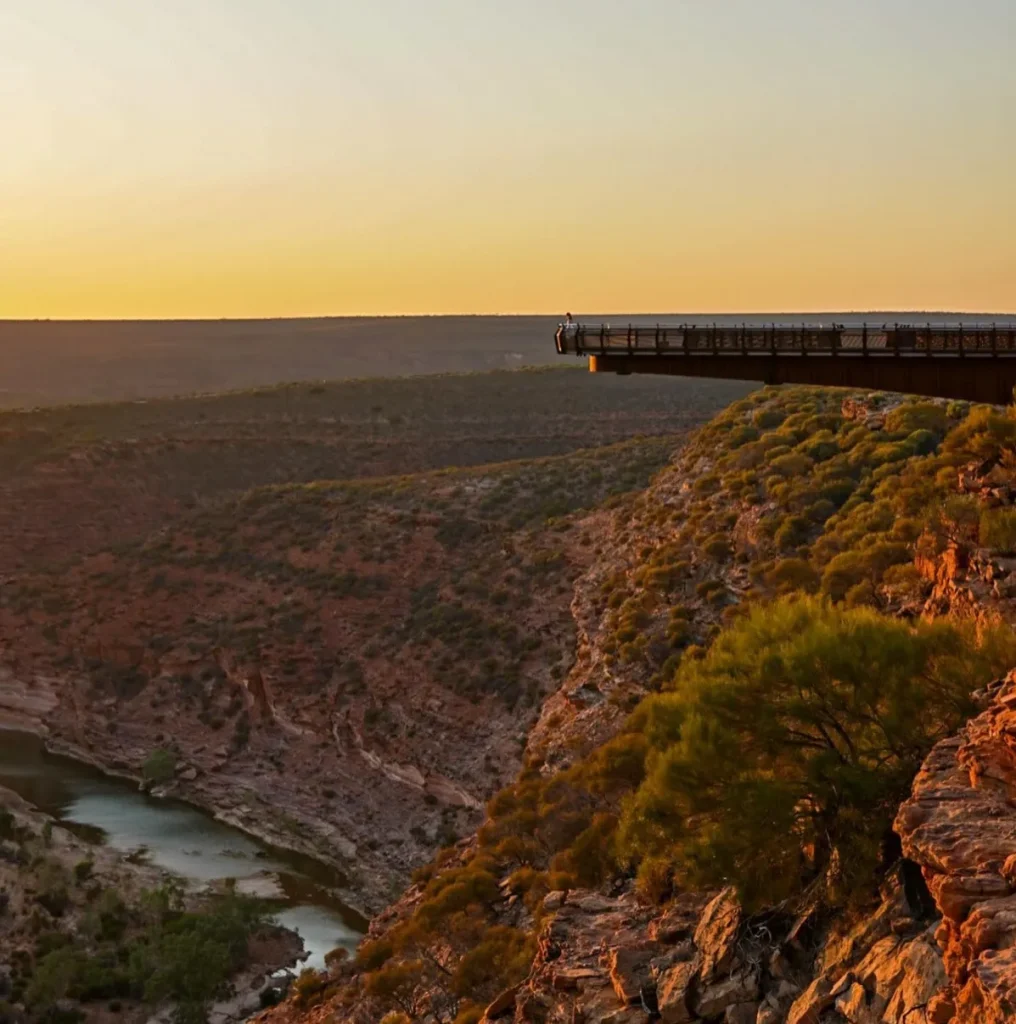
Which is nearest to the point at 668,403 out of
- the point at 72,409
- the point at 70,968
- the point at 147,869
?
the point at 72,409

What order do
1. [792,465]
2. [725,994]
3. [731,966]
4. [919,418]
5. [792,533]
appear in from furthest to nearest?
[792,465]
[919,418]
[792,533]
[731,966]
[725,994]

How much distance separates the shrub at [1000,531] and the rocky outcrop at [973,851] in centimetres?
787

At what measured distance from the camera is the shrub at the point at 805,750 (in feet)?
54.7

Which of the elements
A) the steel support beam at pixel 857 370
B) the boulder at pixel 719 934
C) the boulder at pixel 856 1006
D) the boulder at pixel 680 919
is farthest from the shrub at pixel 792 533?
the boulder at pixel 856 1006

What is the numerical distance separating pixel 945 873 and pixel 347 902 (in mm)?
34608

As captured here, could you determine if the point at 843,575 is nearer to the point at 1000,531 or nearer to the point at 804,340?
the point at 804,340

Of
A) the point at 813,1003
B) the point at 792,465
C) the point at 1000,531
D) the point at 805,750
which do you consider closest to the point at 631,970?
the point at 813,1003

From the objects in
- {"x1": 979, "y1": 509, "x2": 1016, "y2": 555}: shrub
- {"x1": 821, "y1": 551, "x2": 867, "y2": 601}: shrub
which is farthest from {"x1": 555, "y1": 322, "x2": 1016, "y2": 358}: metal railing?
{"x1": 821, "y1": 551, "x2": 867, "y2": 601}: shrub

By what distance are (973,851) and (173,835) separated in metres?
42.4

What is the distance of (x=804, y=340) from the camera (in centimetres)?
2880

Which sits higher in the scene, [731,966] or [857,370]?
[857,370]

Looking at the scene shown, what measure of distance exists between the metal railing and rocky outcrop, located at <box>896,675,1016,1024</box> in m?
12.9

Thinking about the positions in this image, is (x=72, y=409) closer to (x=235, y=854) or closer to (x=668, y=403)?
(x=668, y=403)

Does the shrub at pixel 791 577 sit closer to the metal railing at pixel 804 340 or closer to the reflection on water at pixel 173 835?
the metal railing at pixel 804 340
